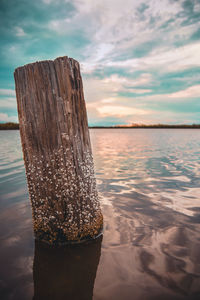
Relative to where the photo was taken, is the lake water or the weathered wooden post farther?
the weathered wooden post

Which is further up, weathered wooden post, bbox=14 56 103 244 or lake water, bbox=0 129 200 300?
weathered wooden post, bbox=14 56 103 244

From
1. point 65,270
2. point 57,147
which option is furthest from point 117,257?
point 57,147

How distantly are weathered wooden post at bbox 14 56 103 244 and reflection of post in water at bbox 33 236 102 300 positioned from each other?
0.17 meters

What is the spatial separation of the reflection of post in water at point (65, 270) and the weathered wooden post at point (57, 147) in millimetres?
175

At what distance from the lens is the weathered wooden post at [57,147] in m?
2.82

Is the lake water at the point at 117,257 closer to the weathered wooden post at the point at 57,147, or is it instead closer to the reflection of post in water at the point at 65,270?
the reflection of post in water at the point at 65,270

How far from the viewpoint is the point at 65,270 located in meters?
2.69

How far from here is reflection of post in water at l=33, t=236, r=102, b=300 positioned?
2.36 metres

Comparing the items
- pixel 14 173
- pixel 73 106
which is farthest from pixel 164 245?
pixel 14 173

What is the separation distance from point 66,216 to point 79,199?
1.17 ft

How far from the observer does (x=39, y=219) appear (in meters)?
3.15

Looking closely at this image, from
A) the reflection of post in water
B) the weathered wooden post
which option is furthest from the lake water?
the weathered wooden post

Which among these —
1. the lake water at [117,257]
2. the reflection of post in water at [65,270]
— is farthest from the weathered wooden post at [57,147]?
the lake water at [117,257]

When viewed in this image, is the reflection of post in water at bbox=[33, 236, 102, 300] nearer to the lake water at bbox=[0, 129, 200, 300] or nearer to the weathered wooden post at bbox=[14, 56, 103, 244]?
the lake water at bbox=[0, 129, 200, 300]
